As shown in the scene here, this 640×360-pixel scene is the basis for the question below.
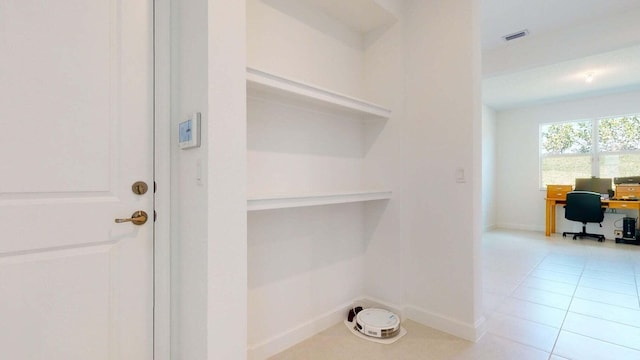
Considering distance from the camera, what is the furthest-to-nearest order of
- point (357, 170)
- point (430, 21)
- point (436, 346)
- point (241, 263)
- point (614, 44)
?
point (614, 44) < point (357, 170) < point (430, 21) < point (436, 346) < point (241, 263)

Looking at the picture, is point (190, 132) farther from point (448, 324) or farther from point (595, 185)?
point (595, 185)

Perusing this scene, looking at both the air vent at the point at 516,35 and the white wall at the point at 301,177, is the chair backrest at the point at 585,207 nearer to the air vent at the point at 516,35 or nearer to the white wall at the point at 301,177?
the air vent at the point at 516,35

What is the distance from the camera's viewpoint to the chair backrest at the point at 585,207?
5129mm

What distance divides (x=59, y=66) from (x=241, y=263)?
3.55ft

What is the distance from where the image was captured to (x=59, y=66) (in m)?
1.19

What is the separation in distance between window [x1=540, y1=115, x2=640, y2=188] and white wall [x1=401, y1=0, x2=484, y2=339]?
17.9 feet

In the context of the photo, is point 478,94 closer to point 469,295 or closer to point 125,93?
point 469,295

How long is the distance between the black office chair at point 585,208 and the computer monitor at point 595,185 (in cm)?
31

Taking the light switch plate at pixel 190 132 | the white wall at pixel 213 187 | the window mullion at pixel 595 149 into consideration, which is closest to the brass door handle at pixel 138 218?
the white wall at pixel 213 187

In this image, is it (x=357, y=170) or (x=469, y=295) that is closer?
(x=469, y=295)

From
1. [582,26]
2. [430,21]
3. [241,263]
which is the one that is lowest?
[241,263]

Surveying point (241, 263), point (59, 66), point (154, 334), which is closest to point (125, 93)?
point (59, 66)

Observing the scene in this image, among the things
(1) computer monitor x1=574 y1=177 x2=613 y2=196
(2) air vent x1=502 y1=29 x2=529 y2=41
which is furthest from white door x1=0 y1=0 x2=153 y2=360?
(1) computer monitor x1=574 y1=177 x2=613 y2=196

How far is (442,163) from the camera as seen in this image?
2.26 m
